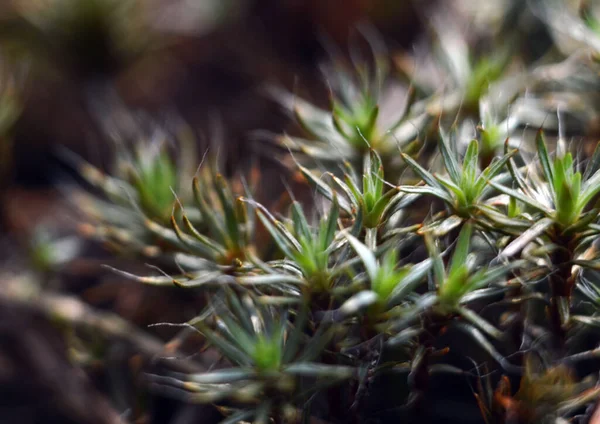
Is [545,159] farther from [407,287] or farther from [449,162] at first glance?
[407,287]

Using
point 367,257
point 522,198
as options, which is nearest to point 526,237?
point 522,198

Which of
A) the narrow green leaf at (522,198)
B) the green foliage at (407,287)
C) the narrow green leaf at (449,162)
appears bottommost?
the green foliage at (407,287)

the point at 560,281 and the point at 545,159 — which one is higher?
the point at 545,159

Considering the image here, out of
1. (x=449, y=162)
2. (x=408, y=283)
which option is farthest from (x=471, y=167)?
(x=408, y=283)

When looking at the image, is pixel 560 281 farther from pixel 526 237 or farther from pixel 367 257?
pixel 367 257

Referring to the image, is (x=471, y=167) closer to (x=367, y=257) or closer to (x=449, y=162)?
(x=449, y=162)

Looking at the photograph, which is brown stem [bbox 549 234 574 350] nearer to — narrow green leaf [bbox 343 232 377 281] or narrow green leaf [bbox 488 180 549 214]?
narrow green leaf [bbox 488 180 549 214]

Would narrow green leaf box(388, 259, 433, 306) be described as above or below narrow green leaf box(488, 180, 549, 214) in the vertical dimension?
below

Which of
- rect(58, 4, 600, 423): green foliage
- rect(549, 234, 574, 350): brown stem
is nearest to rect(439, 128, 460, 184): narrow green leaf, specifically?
rect(58, 4, 600, 423): green foliage

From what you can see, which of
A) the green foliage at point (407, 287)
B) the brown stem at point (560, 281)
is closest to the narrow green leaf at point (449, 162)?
the green foliage at point (407, 287)

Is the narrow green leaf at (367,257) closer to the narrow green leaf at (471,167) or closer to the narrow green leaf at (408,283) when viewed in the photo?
the narrow green leaf at (408,283)

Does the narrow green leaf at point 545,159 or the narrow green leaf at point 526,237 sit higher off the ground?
the narrow green leaf at point 545,159
